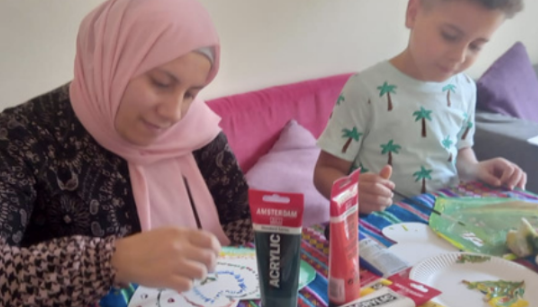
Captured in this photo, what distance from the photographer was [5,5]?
1.30 meters

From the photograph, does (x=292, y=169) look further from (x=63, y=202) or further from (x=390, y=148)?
(x=63, y=202)

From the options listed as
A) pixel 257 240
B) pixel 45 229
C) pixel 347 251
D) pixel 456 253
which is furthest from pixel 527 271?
pixel 45 229

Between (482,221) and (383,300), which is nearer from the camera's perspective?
(383,300)

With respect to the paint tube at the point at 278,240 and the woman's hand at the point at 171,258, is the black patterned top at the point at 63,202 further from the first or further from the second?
the paint tube at the point at 278,240

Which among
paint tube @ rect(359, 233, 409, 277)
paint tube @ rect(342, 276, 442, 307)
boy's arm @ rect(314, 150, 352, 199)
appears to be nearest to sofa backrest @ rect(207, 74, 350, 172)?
boy's arm @ rect(314, 150, 352, 199)

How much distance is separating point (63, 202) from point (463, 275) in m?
0.65

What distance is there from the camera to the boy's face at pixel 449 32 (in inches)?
41.4

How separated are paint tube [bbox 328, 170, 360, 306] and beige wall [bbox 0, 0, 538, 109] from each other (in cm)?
103

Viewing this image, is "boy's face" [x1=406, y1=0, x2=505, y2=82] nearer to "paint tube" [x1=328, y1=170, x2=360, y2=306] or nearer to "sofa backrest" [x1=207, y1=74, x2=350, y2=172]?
"paint tube" [x1=328, y1=170, x2=360, y2=306]

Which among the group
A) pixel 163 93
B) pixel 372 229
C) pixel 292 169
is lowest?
pixel 292 169

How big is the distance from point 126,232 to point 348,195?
19.9 inches

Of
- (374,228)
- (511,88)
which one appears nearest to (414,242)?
(374,228)

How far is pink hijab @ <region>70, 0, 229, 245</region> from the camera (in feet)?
2.95

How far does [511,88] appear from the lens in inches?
82.4
